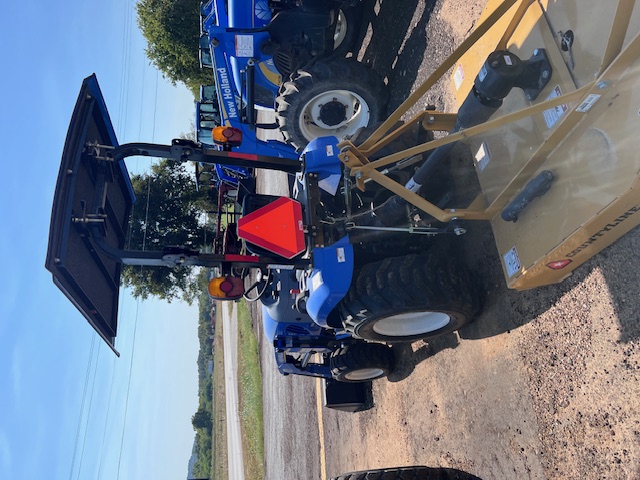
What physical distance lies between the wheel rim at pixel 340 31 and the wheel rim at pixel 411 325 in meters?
4.55

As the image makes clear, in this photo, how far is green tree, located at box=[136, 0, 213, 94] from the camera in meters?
17.7

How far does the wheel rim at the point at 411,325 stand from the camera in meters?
4.51

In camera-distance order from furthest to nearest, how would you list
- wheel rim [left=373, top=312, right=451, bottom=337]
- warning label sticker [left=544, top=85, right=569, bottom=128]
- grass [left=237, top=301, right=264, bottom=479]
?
grass [left=237, top=301, right=264, bottom=479] → wheel rim [left=373, top=312, right=451, bottom=337] → warning label sticker [left=544, top=85, right=569, bottom=128]

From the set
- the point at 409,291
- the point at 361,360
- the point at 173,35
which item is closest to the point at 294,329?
the point at 361,360

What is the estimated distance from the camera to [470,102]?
3396 millimetres

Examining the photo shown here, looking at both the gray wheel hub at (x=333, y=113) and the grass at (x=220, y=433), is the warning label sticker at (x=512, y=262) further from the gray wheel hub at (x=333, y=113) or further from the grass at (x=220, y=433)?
A: the grass at (x=220, y=433)

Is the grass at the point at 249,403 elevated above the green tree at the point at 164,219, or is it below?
below

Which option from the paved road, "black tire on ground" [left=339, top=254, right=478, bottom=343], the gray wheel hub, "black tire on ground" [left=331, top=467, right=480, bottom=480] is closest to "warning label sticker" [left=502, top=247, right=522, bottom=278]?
"black tire on ground" [left=339, top=254, right=478, bottom=343]

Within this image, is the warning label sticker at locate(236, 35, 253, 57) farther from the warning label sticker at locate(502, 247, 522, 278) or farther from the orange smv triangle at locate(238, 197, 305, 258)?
the warning label sticker at locate(502, 247, 522, 278)

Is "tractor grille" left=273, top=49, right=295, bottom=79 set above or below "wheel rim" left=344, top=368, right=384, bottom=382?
above

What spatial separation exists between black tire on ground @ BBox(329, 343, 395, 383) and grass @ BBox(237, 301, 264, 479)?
347 inches

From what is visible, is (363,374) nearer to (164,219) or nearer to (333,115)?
(333,115)

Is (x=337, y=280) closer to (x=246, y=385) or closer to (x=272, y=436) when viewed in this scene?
(x=272, y=436)

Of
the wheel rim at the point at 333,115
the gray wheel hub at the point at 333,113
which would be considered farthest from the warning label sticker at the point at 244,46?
the gray wheel hub at the point at 333,113
